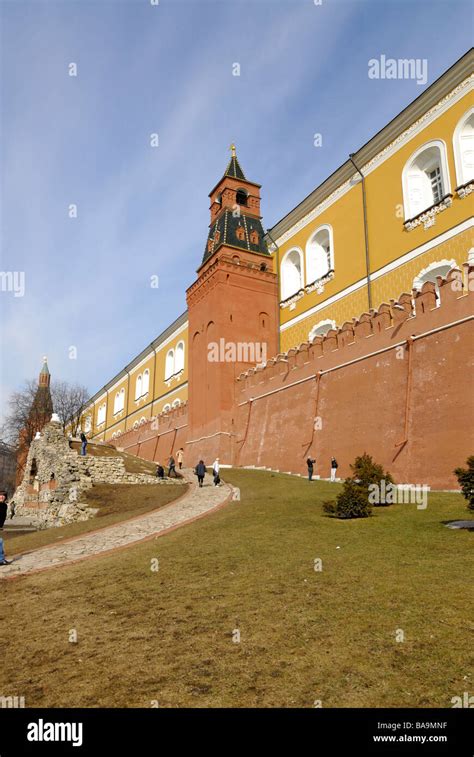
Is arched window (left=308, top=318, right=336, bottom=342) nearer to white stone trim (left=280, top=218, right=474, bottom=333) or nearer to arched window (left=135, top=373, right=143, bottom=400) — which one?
white stone trim (left=280, top=218, right=474, bottom=333)

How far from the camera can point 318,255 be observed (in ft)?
90.7

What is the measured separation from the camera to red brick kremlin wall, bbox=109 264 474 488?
14.1 m

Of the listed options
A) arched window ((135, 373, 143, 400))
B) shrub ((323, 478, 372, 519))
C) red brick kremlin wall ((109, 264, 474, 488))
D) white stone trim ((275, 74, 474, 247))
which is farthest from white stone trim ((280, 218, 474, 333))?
arched window ((135, 373, 143, 400))

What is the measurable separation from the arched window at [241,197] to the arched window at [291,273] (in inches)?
213

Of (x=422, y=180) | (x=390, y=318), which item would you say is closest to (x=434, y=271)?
(x=390, y=318)

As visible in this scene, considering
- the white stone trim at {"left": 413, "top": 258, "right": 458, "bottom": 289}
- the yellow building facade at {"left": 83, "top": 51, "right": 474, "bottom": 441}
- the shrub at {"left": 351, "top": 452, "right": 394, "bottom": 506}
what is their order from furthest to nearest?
the yellow building facade at {"left": 83, "top": 51, "right": 474, "bottom": 441}, the white stone trim at {"left": 413, "top": 258, "right": 458, "bottom": 289}, the shrub at {"left": 351, "top": 452, "right": 394, "bottom": 506}

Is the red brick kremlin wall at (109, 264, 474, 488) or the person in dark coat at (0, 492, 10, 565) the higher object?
the red brick kremlin wall at (109, 264, 474, 488)

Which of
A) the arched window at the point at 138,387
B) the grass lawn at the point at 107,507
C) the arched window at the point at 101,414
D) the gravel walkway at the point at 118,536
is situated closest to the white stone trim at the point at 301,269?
the grass lawn at the point at 107,507

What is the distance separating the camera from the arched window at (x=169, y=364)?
44.2 meters

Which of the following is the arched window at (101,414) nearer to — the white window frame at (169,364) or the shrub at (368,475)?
the white window frame at (169,364)

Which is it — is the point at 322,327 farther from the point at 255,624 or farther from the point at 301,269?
the point at 255,624

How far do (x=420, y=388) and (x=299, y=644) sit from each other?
11.8m

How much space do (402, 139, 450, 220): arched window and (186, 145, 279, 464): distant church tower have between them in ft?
32.9

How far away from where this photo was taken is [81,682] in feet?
13.5
